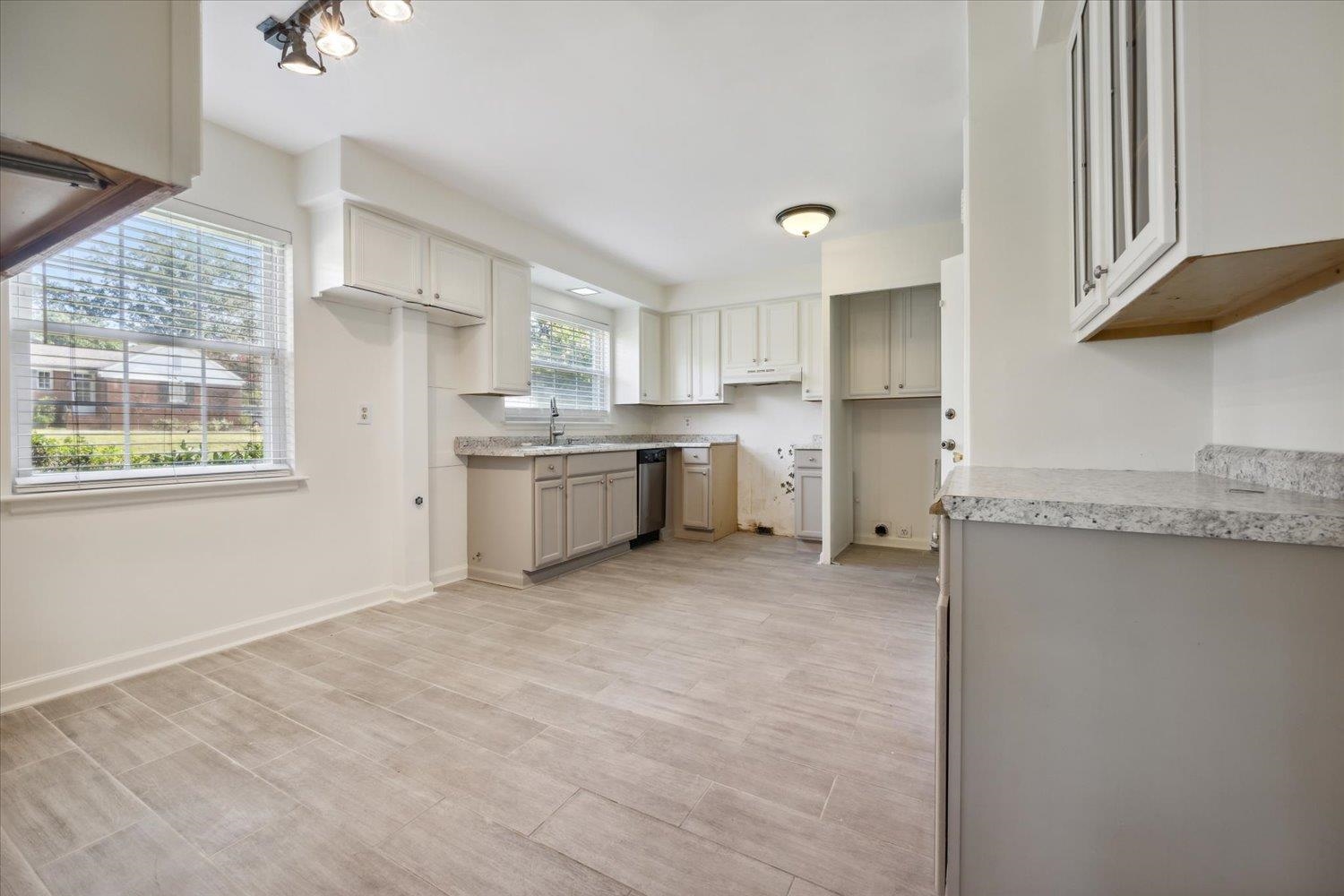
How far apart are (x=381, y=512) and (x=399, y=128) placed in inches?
86.6

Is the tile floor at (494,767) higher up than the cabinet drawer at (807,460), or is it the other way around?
the cabinet drawer at (807,460)

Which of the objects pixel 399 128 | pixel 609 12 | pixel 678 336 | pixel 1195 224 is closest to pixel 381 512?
pixel 399 128

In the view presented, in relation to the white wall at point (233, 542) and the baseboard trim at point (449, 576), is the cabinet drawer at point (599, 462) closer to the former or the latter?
the baseboard trim at point (449, 576)

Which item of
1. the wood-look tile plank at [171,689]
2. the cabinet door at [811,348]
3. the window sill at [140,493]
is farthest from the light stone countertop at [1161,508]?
the cabinet door at [811,348]

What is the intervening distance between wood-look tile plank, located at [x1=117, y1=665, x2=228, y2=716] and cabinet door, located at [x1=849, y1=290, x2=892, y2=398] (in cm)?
456

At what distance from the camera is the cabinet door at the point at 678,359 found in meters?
5.73

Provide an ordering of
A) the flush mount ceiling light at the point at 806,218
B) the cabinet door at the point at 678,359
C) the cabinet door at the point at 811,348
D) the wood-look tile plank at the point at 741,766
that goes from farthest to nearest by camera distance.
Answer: the cabinet door at the point at 678,359 → the cabinet door at the point at 811,348 → the flush mount ceiling light at the point at 806,218 → the wood-look tile plank at the point at 741,766

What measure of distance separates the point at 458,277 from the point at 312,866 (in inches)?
124

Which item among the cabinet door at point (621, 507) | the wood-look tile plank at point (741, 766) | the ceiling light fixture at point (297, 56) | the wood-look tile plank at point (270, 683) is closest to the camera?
the wood-look tile plank at point (741, 766)

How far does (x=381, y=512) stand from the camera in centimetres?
346

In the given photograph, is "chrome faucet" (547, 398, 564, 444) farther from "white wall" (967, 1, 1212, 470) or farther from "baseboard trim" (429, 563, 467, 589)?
Answer: "white wall" (967, 1, 1212, 470)

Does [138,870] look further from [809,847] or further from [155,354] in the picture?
[155,354]

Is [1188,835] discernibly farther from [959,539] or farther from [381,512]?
[381,512]

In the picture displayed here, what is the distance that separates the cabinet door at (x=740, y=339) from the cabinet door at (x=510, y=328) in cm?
212
